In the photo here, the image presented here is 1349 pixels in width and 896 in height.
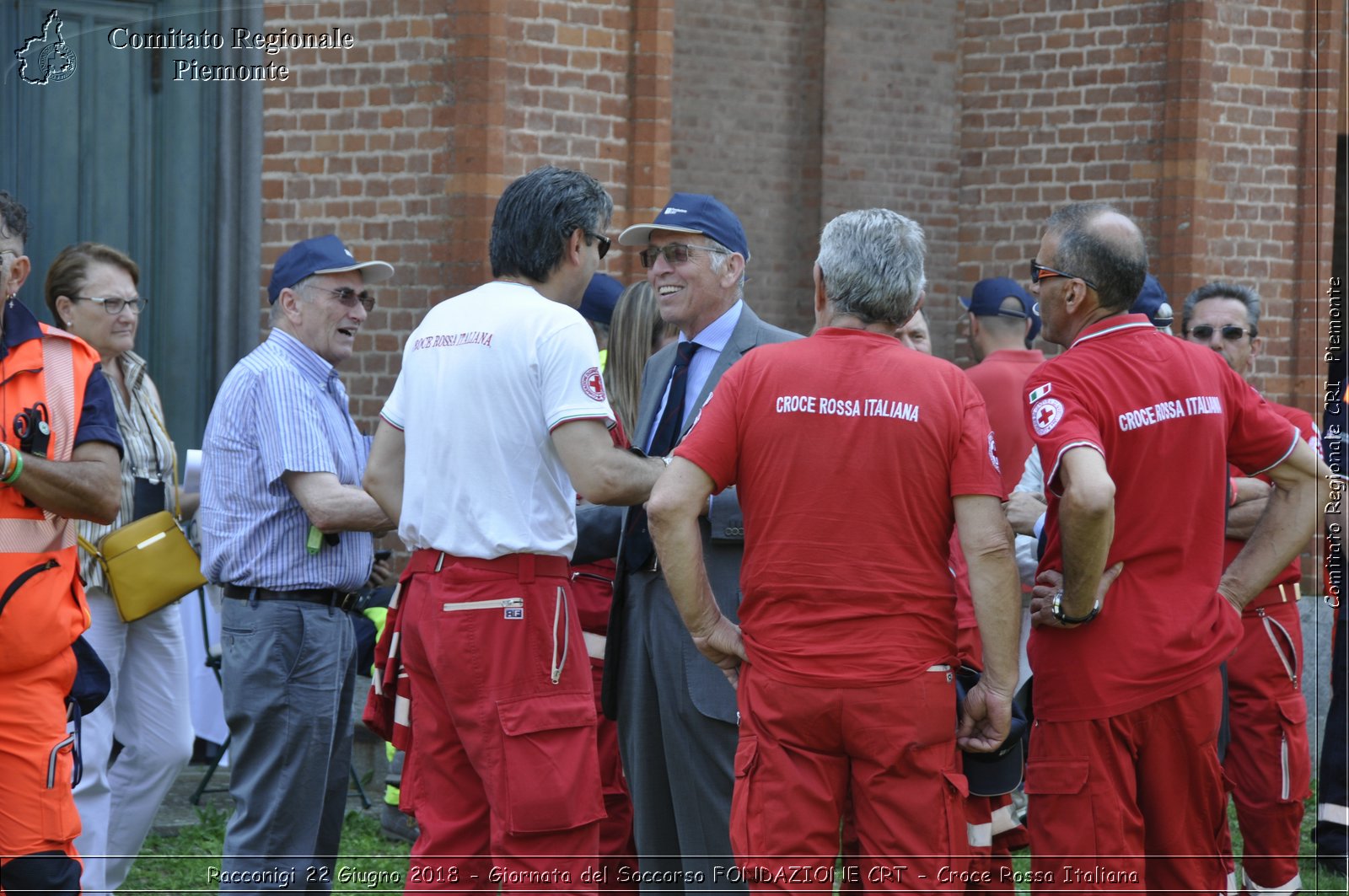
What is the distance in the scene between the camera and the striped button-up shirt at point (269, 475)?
15.8ft

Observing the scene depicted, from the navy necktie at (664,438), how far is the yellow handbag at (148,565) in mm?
1823

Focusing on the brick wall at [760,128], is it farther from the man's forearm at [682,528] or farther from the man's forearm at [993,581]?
the man's forearm at [993,581]

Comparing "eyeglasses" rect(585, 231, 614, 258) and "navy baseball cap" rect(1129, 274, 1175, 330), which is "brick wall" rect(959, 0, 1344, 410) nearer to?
"navy baseball cap" rect(1129, 274, 1175, 330)

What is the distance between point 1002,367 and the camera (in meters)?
7.09

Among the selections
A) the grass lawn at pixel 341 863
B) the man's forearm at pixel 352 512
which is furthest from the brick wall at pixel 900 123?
the man's forearm at pixel 352 512

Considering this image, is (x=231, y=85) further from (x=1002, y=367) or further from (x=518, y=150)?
(x=1002, y=367)

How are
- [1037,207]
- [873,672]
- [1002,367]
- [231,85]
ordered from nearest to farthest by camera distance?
1. [873,672]
2. [1002,367]
3. [231,85]
4. [1037,207]

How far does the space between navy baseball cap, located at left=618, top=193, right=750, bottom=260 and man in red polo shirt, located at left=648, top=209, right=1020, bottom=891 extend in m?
0.90

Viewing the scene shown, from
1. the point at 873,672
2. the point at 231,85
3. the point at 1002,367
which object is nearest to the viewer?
the point at 873,672

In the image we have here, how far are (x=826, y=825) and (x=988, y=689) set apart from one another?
1.62ft

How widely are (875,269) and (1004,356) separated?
369cm

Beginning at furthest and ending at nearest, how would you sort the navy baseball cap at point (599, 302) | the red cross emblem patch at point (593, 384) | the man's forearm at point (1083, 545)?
1. the navy baseball cap at point (599, 302)
2. the red cross emblem patch at point (593, 384)
3. the man's forearm at point (1083, 545)

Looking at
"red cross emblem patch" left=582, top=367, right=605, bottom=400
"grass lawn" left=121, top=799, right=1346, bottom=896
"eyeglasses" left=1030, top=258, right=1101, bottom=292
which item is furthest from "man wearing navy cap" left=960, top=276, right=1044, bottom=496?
"red cross emblem patch" left=582, top=367, right=605, bottom=400

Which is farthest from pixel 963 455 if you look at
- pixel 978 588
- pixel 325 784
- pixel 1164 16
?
pixel 1164 16
